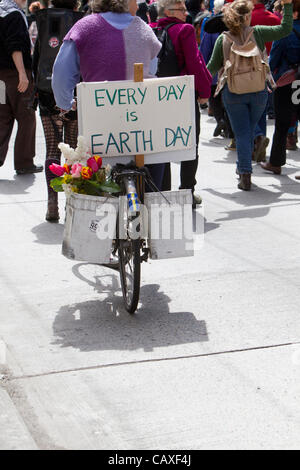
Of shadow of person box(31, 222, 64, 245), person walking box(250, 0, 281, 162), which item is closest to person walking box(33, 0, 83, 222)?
shadow of person box(31, 222, 64, 245)

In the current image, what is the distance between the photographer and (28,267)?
6355mm

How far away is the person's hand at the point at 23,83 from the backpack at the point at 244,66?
6.66 ft

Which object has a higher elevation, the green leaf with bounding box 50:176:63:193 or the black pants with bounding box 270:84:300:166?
the green leaf with bounding box 50:176:63:193

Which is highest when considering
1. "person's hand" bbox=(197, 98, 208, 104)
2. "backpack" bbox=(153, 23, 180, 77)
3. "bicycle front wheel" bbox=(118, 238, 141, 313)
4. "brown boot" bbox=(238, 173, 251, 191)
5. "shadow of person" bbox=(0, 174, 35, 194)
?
"backpack" bbox=(153, 23, 180, 77)

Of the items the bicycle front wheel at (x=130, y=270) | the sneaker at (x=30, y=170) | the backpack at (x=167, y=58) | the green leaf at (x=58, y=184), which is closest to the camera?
the bicycle front wheel at (x=130, y=270)

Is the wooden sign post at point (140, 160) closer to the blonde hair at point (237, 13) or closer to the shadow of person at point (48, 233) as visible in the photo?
the shadow of person at point (48, 233)

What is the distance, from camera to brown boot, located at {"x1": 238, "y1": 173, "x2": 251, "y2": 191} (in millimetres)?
8883

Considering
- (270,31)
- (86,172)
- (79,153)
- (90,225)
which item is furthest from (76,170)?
(270,31)

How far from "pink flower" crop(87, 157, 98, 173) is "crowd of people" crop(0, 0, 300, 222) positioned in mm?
646

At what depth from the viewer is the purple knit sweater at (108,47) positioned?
5.50 meters

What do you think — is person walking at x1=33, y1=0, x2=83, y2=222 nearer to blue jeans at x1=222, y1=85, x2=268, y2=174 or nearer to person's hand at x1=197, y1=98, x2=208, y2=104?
person's hand at x1=197, y1=98, x2=208, y2=104

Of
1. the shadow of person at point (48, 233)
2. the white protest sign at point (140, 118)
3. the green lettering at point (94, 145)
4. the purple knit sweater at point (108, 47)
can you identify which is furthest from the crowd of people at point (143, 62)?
the green lettering at point (94, 145)
